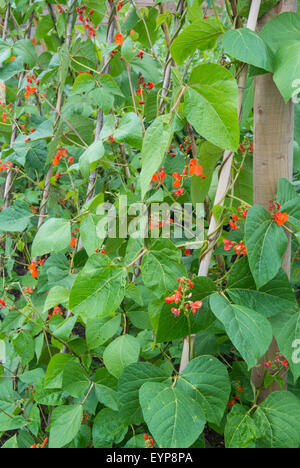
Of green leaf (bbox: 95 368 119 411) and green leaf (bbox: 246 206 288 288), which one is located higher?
green leaf (bbox: 246 206 288 288)

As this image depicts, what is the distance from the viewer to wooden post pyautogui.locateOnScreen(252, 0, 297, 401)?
2.49 feet

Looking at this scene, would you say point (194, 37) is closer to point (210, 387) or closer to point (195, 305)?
point (195, 305)

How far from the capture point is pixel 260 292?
763 millimetres

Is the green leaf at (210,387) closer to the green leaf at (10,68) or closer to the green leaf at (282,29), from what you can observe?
the green leaf at (282,29)

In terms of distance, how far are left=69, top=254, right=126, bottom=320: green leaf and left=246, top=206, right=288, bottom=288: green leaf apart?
0.76 ft

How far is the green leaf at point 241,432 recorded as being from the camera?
769mm

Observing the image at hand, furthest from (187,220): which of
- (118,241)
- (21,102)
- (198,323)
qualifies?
(21,102)

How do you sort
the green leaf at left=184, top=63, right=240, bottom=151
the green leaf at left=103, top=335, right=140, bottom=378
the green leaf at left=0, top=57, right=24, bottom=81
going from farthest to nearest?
the green leaf at left=0, top=57, right=24, bottom=81 → the green leaf at left=103, top=335, right=140, bottom=378 → the green leaf at left=184, top=63, right=240, bottom=151

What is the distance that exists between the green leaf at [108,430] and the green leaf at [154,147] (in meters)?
0.61

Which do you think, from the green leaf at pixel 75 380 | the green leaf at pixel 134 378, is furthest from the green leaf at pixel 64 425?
the green leaf at pixel 134 378

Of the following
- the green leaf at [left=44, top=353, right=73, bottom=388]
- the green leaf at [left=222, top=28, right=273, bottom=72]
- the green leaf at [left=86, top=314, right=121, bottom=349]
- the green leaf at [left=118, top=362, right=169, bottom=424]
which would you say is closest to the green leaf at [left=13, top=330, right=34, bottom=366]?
the green leaf at [left=44, top=353, right=73, bottom=388]

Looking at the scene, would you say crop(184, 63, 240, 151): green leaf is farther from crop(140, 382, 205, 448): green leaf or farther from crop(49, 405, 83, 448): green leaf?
crop(49, 405, 83, 448): green leaf

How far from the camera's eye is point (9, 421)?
105 centimetres

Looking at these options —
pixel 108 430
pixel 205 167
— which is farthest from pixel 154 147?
pixel 108 430
